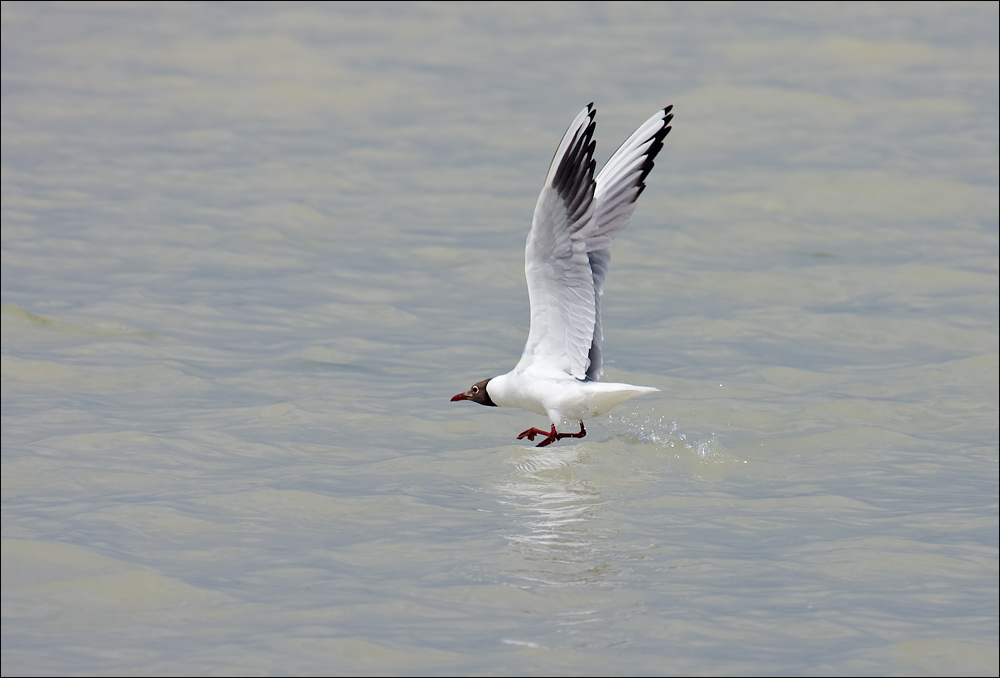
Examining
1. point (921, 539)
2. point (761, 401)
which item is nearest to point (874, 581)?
point (921, 539)

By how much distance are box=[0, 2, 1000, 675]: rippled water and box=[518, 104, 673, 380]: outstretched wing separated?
751mm

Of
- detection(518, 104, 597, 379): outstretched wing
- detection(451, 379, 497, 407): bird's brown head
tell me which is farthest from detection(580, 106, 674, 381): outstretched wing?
detection(451, 379, 497, 407): bird's brown head

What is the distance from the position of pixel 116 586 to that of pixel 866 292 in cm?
831

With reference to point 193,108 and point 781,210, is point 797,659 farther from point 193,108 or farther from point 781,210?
point 193,108

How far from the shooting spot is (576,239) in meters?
8.50

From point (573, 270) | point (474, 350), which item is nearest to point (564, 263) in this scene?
point (573, 270)

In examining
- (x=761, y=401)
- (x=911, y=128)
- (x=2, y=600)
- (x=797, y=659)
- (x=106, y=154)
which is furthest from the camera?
(x=911, y=128)

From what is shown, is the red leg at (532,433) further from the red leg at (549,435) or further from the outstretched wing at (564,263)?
the outstretched wing at (564,263)

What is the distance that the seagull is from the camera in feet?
27.2

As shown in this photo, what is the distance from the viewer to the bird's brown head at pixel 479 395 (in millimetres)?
9516

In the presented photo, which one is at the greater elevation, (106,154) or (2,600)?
(106,154)

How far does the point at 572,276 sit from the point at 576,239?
1.01ft

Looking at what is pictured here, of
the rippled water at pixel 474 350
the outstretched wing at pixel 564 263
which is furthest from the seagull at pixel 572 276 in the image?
the rippled water at pixel 474 350

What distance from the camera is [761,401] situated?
1044cm
